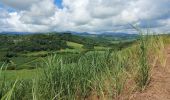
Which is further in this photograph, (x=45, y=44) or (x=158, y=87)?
(x=45, y=44)

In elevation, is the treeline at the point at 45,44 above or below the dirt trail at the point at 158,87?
below

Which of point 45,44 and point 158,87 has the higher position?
point 158,87

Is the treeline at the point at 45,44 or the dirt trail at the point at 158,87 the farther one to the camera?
the treeline at the point at 45,44

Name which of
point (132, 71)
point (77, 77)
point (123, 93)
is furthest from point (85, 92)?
point (132, 71)

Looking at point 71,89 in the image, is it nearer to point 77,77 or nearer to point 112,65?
point 77,77

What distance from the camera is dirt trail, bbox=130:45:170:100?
7.09 meters

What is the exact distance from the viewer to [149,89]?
7.59m

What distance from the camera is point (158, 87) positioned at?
764 centimetres

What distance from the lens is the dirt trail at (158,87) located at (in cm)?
709

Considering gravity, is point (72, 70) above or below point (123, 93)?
above

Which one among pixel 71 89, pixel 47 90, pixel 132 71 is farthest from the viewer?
pixel 132 71

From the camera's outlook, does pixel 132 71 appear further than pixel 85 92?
Yes

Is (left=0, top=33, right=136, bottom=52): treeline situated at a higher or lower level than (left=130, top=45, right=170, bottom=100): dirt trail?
lower

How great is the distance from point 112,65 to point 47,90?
2.41 m
